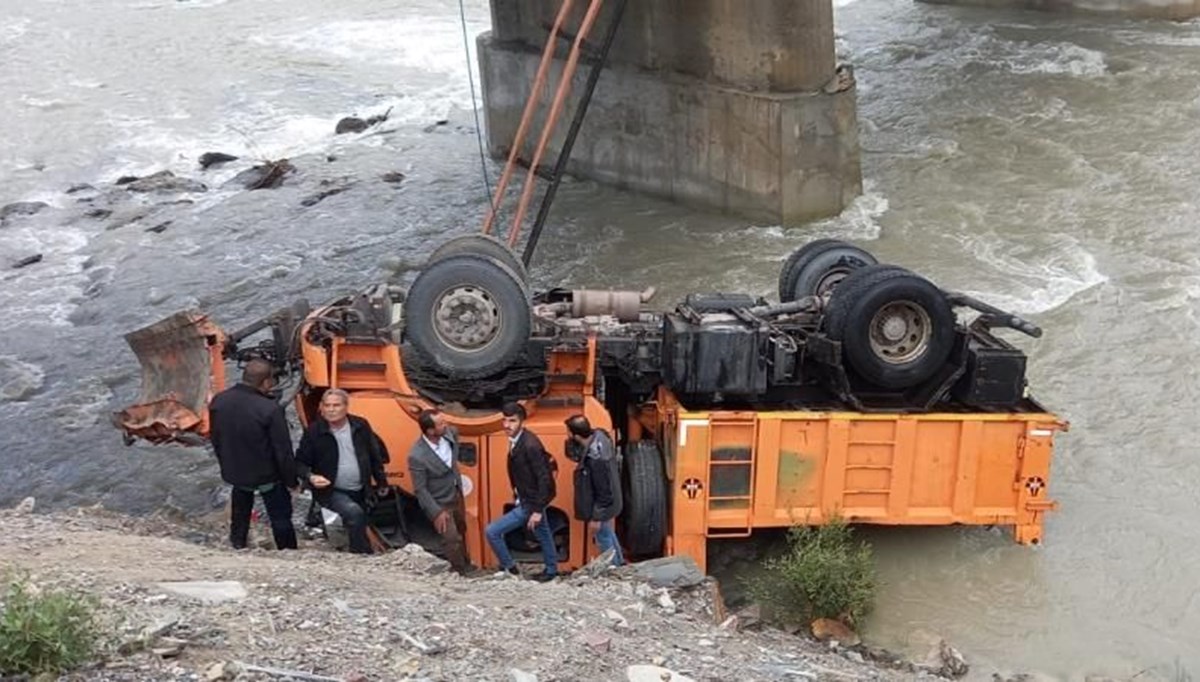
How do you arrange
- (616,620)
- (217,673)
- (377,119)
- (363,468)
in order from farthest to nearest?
(377,119) → (363,468) → (616,620) → (217,673)

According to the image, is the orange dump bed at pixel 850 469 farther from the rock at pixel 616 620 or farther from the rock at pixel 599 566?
the rock at pixel 616 620

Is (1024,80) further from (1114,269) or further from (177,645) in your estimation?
(177,645)

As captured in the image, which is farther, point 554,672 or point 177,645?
point 554,672

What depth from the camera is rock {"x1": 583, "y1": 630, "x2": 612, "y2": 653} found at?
18.0 feet

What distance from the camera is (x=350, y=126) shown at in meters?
23.6

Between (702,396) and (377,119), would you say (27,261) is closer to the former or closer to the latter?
(377,119)

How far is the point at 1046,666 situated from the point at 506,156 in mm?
14990

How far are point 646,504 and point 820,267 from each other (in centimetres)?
255

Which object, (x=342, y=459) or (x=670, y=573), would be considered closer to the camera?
(x=670, y=573)

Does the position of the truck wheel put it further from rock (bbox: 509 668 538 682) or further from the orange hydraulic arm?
the orange hydraulic arm

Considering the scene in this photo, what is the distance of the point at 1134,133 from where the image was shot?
18609 millimetres

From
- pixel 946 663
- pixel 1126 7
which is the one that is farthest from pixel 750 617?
pixel 1126 7

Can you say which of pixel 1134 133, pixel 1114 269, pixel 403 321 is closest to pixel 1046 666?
pixel 403 321

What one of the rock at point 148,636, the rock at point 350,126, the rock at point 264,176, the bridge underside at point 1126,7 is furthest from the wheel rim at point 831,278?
the bridge underside at point 1126,7
